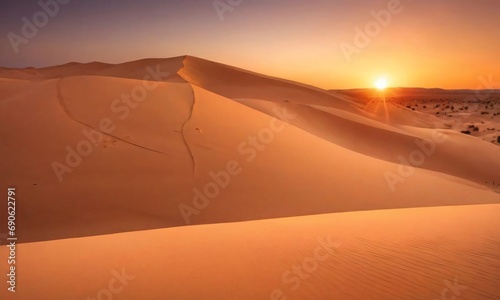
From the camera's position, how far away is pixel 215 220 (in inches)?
305

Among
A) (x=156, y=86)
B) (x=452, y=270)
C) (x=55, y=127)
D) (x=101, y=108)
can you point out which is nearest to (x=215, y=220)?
(x=452, y=270)

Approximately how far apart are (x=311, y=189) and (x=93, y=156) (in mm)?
5580
